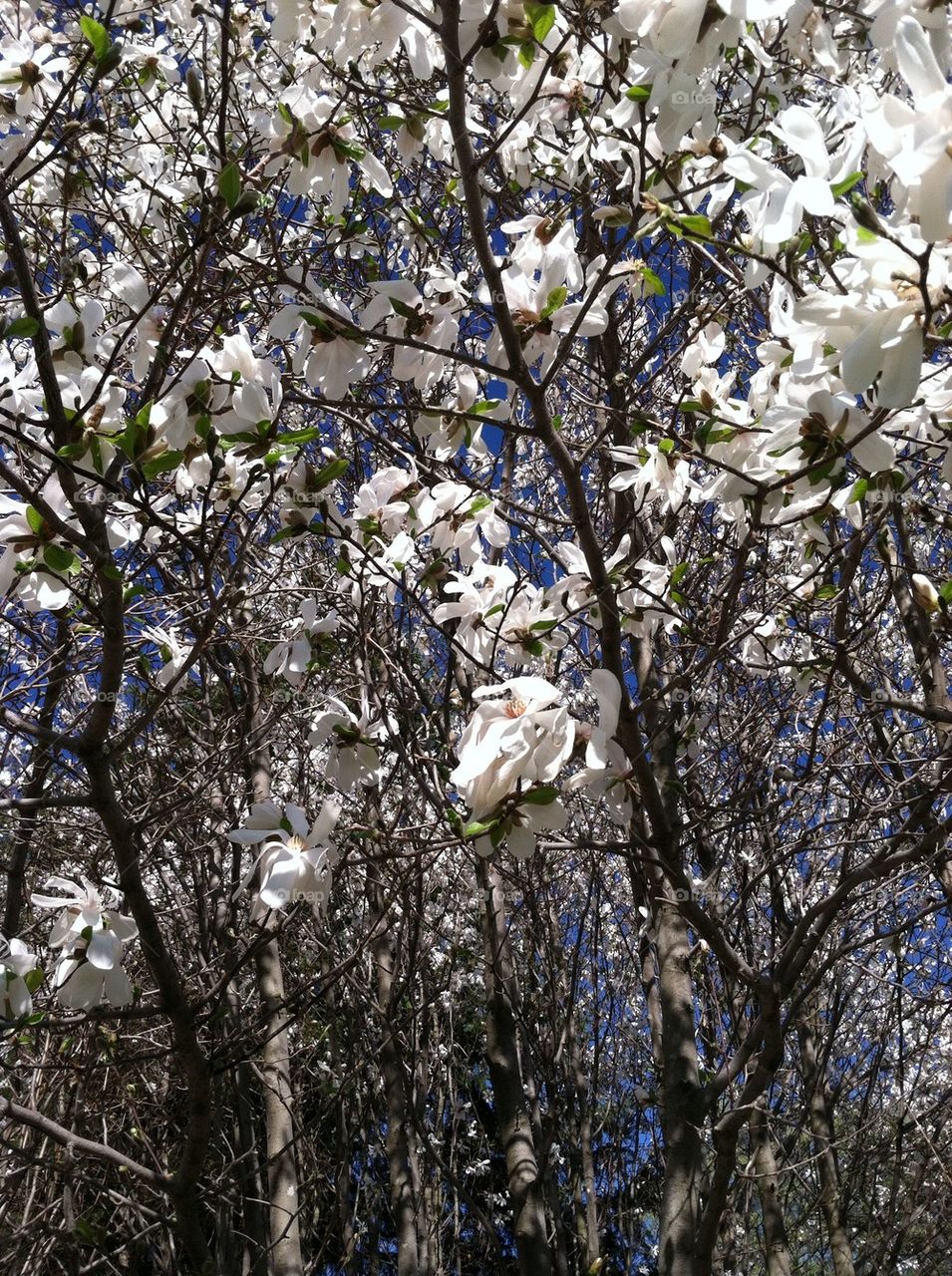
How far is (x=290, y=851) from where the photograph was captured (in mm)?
2162

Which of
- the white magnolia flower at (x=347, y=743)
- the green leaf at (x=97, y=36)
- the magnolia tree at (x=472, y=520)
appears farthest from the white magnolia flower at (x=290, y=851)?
the green leaf at (x=97, y=36)

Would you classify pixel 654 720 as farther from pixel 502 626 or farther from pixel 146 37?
pixel 146 37

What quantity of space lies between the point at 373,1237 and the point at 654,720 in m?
3.50

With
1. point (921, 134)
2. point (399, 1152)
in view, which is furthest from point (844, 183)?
point (399, 1152)

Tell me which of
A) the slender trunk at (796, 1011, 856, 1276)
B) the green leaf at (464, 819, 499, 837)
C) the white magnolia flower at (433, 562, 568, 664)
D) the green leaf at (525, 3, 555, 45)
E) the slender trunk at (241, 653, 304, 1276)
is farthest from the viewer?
the slender trunk at (796, 1011, 856, 1276)

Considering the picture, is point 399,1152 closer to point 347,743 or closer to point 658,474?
point 347,743

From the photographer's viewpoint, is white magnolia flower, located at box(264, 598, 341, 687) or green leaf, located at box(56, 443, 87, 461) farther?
white magnolia flower, located at box(264, 598, 341, 687)

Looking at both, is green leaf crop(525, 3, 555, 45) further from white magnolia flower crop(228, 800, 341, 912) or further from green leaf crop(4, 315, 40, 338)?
white magnolia flower crop(228, 800, 341, 912)

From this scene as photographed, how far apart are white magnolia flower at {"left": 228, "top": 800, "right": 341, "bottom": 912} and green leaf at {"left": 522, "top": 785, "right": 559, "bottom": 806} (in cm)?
65

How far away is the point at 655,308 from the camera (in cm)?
516

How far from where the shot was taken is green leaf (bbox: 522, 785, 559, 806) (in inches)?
64.2

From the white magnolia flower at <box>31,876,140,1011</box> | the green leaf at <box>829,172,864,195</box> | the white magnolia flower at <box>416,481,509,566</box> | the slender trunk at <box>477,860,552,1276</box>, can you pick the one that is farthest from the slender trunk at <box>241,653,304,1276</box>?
the green leaf at <box>829,172,864,195</box>

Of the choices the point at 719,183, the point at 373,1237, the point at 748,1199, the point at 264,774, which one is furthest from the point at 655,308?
the point at 373,1237

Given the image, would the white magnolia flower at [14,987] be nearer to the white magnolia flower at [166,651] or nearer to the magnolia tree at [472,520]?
the magnolia tree at [472,520]
